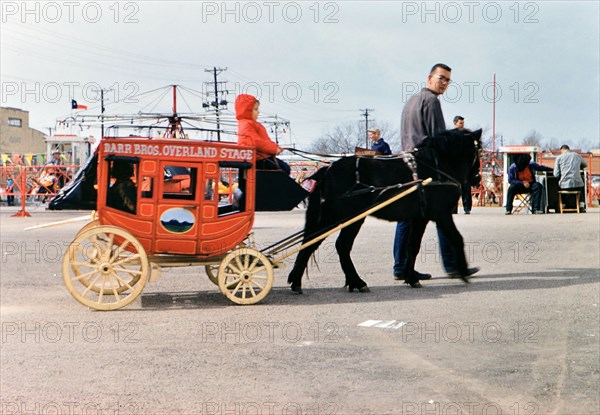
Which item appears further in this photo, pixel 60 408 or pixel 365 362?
pixel 365 362

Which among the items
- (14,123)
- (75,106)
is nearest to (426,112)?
(75,106)

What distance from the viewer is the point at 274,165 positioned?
10.9 ft

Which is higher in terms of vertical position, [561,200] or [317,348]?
[561,200]

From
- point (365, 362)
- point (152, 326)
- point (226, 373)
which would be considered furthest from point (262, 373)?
point (152, 326)

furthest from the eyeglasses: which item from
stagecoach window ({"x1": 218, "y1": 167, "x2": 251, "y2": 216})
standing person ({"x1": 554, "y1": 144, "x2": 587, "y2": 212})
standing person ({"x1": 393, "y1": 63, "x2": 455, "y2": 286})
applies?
standing person ({"x1": 554, "y1": 144, "x2": 587, "y2": 212})

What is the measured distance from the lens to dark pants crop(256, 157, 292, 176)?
10.5 ft

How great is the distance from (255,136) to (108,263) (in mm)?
5159

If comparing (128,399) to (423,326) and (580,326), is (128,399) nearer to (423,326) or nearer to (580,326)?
(423,326)

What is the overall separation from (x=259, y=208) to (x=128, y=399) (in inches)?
105

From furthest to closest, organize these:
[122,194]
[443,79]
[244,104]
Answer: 1. [122,194]
2. [244,104]
3. [443,79]

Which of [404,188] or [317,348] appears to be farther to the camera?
[317,348]

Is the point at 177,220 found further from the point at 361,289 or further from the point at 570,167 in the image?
A: the point at 570,167

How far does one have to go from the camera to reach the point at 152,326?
25.3ft

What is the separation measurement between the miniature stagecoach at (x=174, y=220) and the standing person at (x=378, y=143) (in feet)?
7.56
